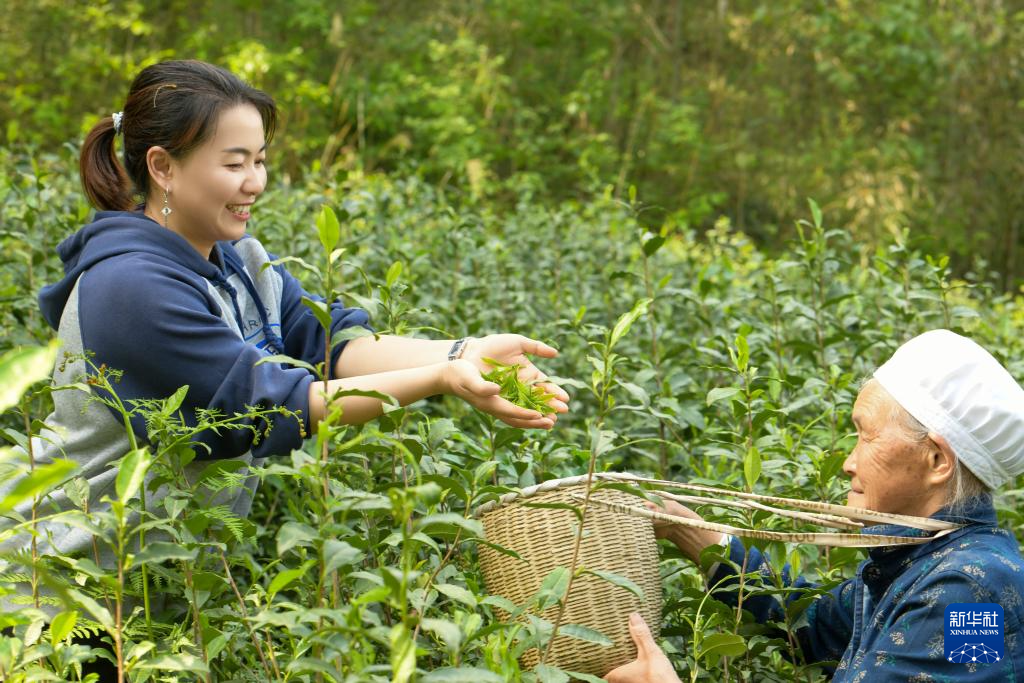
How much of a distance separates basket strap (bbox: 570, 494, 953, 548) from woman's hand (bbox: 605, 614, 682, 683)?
7.7 inches

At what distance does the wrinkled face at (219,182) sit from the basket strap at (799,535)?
0.92 meters

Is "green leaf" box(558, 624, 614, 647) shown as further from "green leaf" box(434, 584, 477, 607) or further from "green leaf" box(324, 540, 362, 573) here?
"green leaf" box(324, 540, 362, 573)

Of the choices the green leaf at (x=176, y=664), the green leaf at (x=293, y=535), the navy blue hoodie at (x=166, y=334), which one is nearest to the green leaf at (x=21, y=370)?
the green leaf at (x=293, y=535)

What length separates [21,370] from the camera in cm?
95

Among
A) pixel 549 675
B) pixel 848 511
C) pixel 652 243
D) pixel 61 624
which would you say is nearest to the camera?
pixel 61 624

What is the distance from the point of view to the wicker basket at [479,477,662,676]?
197 centimetres

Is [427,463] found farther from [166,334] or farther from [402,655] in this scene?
[402,655]

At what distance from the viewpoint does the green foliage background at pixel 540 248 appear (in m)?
1.79

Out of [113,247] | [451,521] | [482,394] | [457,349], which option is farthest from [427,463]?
[113,247]

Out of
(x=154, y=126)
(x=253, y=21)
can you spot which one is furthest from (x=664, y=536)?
(x=253, y=21)

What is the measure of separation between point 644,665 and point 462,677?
2.18 ft

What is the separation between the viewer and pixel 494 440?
2.20 metres

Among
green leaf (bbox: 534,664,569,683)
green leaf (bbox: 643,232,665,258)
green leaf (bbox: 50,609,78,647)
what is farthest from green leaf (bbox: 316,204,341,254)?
green leaf (bbox: 643,232,665,258)

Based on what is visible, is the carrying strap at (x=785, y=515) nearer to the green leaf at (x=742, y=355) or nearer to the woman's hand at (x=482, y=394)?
the woman's hand at (x=482, y=394)
